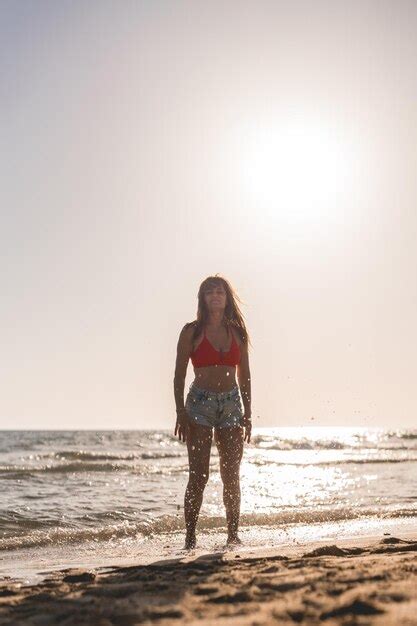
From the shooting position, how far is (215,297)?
543cm

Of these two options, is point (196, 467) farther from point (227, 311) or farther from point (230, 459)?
point (227, 311)

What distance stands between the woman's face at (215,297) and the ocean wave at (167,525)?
2918mm

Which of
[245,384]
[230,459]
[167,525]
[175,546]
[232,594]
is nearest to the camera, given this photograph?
[232,594]

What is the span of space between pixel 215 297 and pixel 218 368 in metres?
0.55

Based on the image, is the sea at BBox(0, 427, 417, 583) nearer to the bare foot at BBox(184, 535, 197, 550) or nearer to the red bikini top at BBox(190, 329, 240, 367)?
the bare foot at BBox(184, 535, 197, 550)

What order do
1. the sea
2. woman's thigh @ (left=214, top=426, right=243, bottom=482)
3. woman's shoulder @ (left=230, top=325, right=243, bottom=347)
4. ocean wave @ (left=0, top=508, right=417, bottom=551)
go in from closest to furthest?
woman's thigh @ (left=214, top=426, right=243, bottom=482), woman's shoulder @ (left=230, top=325, right=243, bottom=347), the sea, ocean wave @ (left=0, top=508, right=417, bottom=551)

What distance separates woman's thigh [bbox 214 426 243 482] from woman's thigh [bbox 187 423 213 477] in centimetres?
14

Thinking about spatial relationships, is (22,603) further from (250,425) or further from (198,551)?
(250,425)

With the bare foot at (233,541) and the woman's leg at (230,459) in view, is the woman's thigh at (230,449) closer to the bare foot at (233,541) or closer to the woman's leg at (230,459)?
the woman's leg at (230,459)

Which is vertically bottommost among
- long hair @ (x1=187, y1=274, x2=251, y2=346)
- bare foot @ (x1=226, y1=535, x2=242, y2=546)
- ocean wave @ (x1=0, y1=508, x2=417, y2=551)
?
ocean wave @ (x1=0, y1=508, x2=417, y2=551)

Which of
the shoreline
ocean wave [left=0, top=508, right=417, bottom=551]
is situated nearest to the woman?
the shoreline

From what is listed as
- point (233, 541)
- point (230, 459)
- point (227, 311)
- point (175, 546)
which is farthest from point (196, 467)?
point (227, 311)

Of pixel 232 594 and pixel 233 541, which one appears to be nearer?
pixel 232 594

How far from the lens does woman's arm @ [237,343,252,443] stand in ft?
18.2
